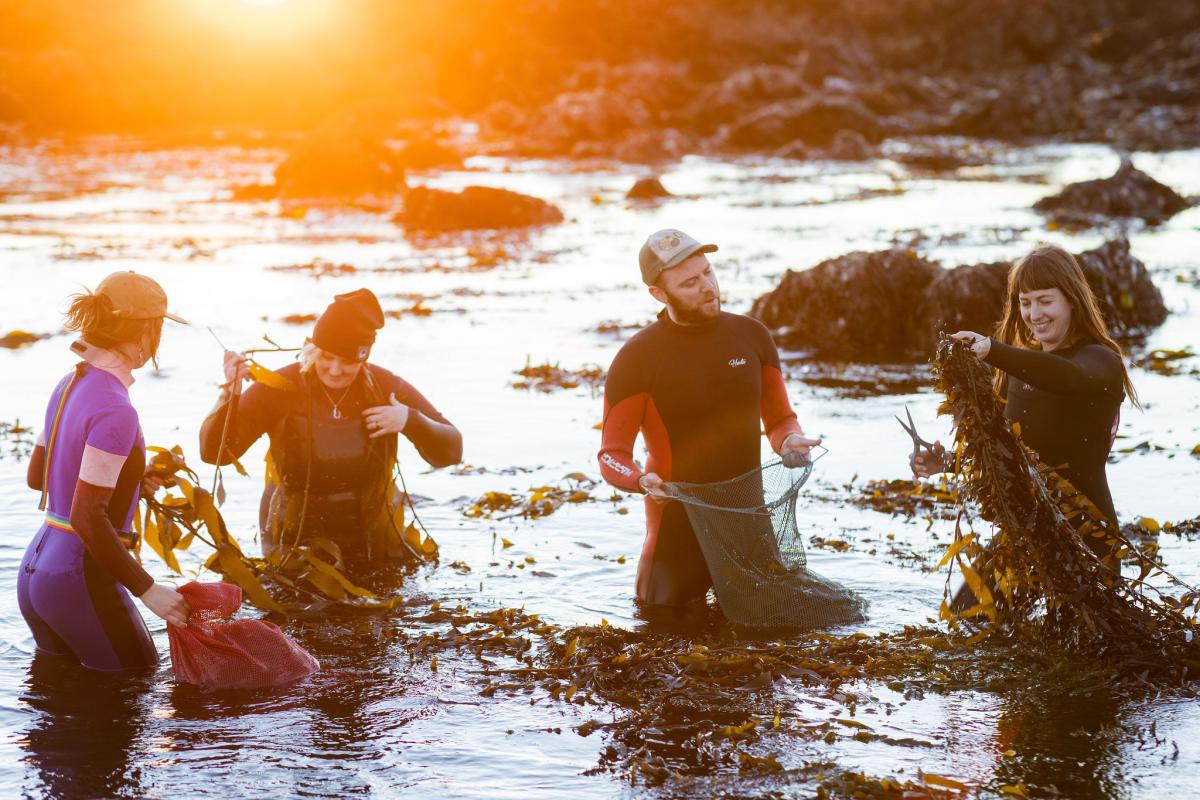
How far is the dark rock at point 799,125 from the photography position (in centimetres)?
Result: 4788

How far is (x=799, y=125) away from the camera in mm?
48312

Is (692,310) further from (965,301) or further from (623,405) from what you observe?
(965,301)

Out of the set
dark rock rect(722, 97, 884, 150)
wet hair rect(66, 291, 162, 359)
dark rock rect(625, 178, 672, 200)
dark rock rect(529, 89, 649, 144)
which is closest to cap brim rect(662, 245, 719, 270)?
wet hair rect(66, 291, 162, 359)

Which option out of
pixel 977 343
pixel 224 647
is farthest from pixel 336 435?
pixel 977 343

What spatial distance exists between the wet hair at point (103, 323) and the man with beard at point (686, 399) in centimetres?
234

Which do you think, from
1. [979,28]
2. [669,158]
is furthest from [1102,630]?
[979,28]

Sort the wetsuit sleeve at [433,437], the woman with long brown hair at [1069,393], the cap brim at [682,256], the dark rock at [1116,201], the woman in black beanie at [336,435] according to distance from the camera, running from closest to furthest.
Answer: the woman with long brown hair at [1069,393]
the cap brim at [682,256]
the woman in black beanie at [336,435]
the wetsuit sleeve at [433,437]
the dark rock at [1116,201]

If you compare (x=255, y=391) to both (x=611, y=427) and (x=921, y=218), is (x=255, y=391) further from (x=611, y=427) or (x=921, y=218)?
(x=921, y=218)

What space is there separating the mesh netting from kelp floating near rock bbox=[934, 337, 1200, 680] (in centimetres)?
98

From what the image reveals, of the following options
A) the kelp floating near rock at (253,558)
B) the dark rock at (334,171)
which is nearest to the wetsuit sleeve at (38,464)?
the kelp floating near rock at (253,558)

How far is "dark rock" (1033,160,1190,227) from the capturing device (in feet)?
84.5

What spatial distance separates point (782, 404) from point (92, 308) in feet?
11.3

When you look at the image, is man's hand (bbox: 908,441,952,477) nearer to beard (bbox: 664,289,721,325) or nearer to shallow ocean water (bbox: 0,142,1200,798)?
shallow ocean water (bbox: 0,142,1200,798)

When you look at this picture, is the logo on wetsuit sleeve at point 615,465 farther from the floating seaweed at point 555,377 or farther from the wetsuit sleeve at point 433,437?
the floating seaweed at point 555,377
